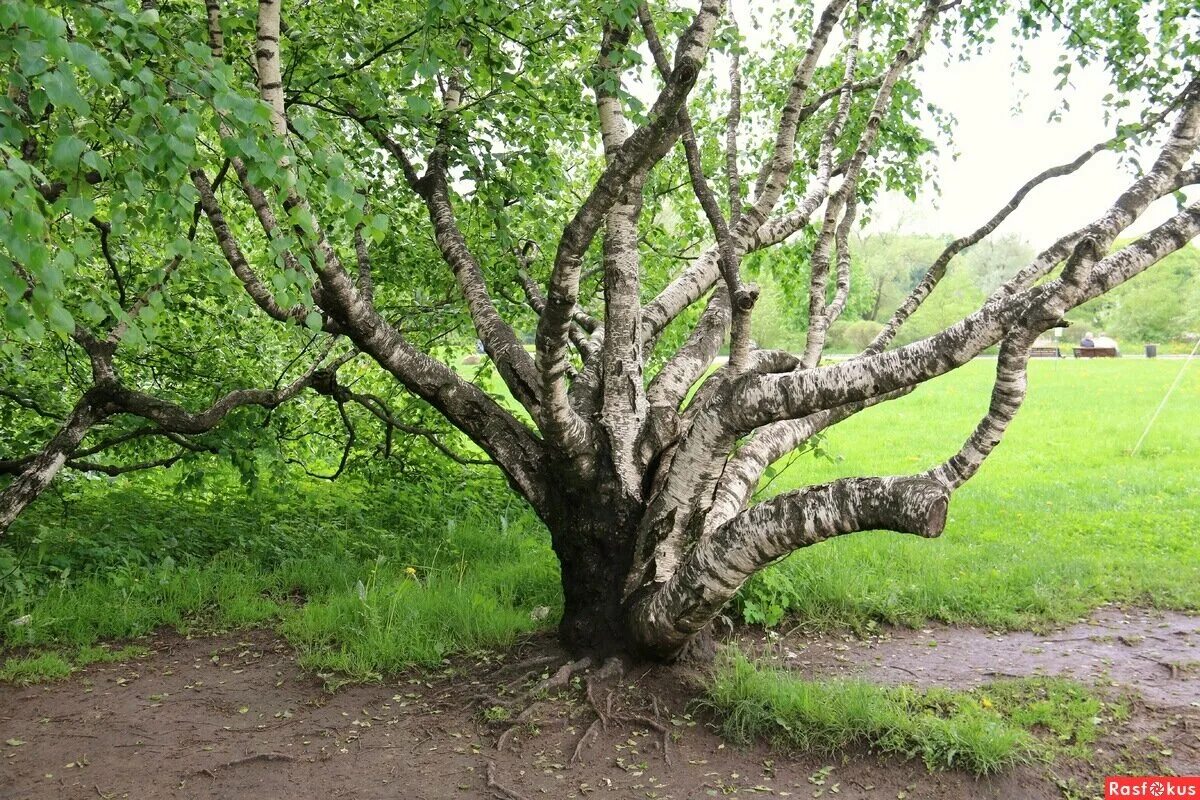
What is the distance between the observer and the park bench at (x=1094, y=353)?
35.2m

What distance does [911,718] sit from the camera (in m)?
4.41

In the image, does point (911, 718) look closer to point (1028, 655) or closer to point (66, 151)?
point (1028, 655)

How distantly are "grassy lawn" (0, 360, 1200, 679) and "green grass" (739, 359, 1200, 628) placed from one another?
25mm

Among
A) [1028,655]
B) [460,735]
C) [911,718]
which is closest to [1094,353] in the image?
[1028,655]

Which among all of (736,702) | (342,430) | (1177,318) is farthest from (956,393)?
(1177,318)

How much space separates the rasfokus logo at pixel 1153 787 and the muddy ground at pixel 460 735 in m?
0.08

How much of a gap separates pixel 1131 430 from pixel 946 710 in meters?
12.1

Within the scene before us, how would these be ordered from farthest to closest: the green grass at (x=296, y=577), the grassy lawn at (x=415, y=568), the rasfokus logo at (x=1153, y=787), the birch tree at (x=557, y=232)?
the grassy lawn at (x=415, y=568)
the green grass at (x=296, y=577)
the rasfokus logo at (x=1153, y=787)
the birch tree at (x=557, y=232)

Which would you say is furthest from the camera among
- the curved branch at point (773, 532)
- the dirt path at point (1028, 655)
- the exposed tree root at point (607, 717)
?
the dirt path at point (1028, 655)

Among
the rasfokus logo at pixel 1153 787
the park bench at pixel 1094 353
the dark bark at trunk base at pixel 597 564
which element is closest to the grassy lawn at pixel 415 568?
the dark bark at trunk base at pixel 597 564

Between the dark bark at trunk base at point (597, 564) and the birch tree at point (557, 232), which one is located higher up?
Result: the birch tree at point (557, 232)

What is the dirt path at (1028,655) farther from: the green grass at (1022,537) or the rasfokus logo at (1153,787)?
the rasfokus logo at (1153,787)

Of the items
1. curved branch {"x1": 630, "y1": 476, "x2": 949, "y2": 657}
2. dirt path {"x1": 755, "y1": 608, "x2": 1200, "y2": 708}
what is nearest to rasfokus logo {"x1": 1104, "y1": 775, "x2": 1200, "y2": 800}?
dirt path {"x1": 755, "y1": 608, "x2": 1200, "y2": 708}

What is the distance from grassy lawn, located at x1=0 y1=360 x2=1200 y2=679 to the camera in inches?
223
